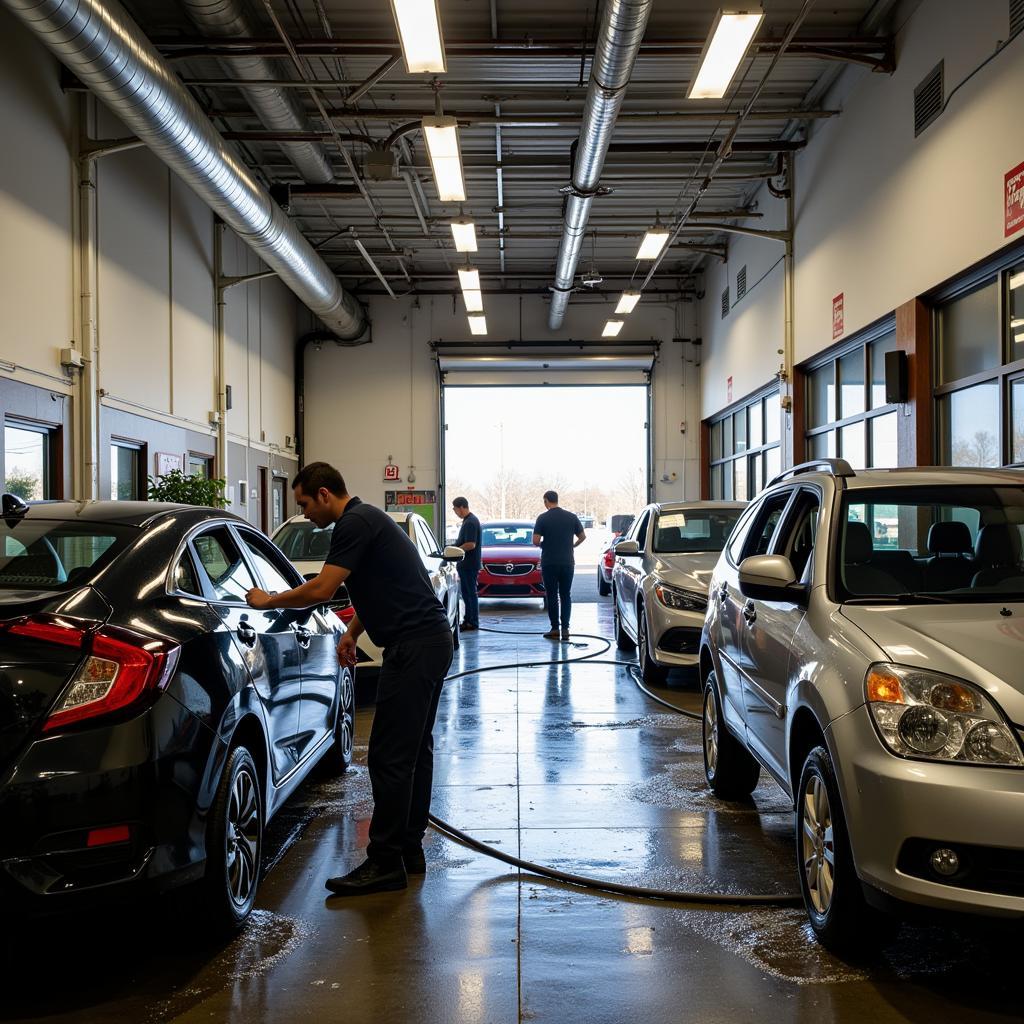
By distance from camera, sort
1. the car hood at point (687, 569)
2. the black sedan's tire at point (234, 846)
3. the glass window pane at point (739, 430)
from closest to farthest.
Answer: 1. the black sedan's tire at point (234, 846)
2. the car hood at point (687, 569)
3. the glass window pane at point (739, 430)

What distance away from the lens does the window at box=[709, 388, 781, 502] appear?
1623cm

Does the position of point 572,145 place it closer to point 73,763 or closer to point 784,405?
point 784,405

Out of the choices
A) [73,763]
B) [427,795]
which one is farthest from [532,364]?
[73,763]

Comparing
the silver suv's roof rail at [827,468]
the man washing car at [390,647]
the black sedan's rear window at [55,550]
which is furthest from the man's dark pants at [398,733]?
the silver suv's roof rail at [827,468]

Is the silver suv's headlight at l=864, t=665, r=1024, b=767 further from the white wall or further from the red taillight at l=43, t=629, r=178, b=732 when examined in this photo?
the white wall

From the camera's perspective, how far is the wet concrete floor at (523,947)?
3.05m

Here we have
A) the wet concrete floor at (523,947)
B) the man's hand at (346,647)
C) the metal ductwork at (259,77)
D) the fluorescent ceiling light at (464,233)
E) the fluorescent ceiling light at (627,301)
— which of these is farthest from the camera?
the fluorescent ceiling light at (627,301)

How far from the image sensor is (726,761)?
5258 mm

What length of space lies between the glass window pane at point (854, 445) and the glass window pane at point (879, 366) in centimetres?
53

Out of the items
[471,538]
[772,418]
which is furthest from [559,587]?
[772,418]

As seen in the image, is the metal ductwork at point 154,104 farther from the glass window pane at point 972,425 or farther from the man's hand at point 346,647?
the glass window pane at point 972,425

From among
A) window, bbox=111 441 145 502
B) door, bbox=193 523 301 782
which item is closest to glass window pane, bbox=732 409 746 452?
window, bbox=111 441 145 502

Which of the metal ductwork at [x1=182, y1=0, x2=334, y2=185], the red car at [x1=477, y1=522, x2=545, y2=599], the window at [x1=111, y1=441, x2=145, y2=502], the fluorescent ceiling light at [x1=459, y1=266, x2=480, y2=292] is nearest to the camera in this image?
the metal ductwork at [x1=182, y1=0, x2=334, y2=185]

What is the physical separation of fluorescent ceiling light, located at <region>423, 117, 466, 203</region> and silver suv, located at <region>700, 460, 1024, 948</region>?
243 inches
